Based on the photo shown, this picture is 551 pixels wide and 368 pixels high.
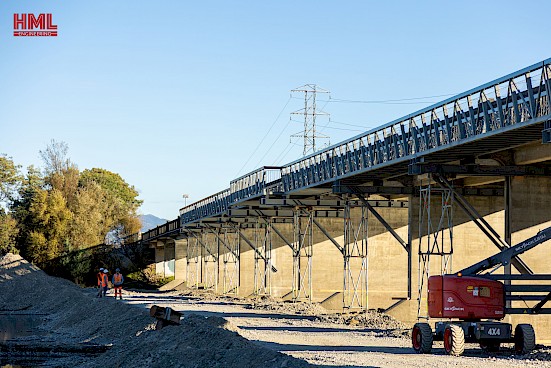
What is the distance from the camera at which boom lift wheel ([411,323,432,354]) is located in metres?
23.6

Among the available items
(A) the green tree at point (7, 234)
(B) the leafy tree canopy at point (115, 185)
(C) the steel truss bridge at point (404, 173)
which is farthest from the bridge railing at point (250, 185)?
(B) the leafy tree canopy at point (115, 185)

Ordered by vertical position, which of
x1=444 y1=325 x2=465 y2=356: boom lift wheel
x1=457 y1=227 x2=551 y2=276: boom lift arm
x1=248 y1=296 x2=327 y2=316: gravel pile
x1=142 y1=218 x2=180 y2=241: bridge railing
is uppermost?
x1=142 y1=218 x2=180 y2=241: bridge railing

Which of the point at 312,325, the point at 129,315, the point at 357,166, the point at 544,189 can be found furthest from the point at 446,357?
the point at 129,315

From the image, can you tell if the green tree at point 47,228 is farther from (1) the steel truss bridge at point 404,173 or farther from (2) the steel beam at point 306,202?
(2) the steel beam at point 306,202

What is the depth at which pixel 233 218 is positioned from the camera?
212 ft

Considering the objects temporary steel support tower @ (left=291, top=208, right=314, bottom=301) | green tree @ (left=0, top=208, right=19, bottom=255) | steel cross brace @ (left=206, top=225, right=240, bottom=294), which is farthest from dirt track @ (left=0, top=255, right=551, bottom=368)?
green tree @ (left=0, top=208, right=19, bottom=255)

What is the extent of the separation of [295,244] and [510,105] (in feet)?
97.6

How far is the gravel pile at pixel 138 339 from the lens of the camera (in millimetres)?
22125

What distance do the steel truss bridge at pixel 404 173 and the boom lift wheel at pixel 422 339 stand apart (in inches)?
223

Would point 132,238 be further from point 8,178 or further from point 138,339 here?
point 138,339

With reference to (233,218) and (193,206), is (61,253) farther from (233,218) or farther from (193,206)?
(233,218)

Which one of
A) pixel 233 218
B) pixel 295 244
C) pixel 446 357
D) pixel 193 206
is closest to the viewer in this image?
pixel 446 357

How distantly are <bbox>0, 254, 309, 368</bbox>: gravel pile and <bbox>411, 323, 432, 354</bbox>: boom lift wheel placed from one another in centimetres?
426

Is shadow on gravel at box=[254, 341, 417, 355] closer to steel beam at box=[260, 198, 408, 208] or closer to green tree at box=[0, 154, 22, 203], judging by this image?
steel beam at box=[260, 198, 408, 208]
